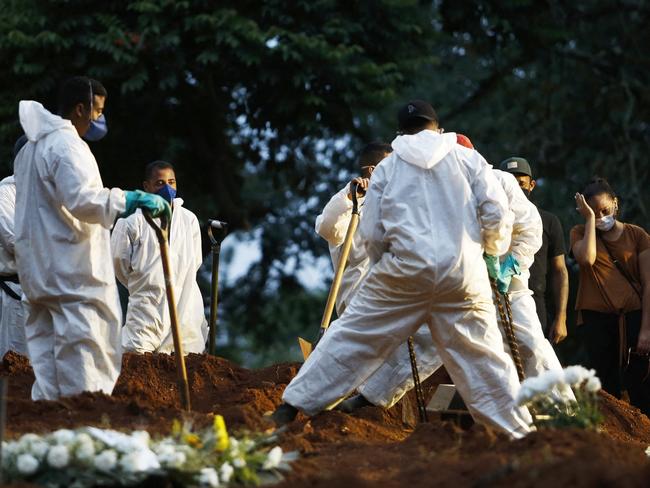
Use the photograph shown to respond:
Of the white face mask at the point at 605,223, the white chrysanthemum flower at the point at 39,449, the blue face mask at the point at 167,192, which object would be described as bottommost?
the white chrysanthemum flower at the point at 39,449

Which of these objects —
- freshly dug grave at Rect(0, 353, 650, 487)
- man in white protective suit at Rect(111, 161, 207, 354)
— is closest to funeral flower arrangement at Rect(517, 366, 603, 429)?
freshly dug grave at Rect(0, 353, 650, 487)

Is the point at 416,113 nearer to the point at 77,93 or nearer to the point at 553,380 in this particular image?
the point at 77,93

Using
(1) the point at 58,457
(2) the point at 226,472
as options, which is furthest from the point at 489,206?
(1) the point at 58,457

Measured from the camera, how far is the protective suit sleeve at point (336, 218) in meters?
10.0

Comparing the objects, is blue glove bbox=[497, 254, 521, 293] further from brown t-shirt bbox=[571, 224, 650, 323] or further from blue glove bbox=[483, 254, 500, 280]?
brown t-shirt bbox=[571, 224, 650, 323]

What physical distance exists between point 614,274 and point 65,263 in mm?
4625

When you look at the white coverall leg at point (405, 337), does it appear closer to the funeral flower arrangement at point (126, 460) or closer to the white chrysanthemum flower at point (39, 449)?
the funeral flower arrangement at point (126, 460)

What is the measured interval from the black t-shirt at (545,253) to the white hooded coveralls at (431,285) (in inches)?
97.9

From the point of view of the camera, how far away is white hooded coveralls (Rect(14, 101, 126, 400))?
24.2 ft

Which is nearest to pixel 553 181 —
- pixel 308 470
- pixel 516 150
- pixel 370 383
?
pixel 516 150

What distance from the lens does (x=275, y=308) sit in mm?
23047

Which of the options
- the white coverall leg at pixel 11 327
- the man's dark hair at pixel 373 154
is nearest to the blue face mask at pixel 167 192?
the white coverall leg at pixel 11 327

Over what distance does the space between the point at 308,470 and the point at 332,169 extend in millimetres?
15755

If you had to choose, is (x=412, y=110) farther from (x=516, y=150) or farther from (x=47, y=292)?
(x=516, y=150)
